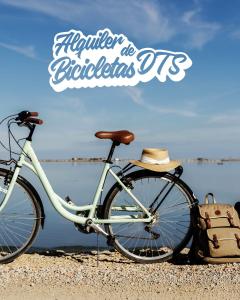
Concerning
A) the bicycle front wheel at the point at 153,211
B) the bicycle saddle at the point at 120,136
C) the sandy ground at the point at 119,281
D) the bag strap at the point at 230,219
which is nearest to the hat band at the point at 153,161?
the bicycle front wheel at the point at 153,211

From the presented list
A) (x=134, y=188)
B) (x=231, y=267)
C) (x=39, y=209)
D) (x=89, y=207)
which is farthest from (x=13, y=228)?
(x=231, y=267)

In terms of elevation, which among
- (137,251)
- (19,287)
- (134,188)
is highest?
(134,188)

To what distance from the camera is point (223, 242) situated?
643cm

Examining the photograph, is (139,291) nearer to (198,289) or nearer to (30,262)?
(198,289)

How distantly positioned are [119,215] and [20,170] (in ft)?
3.87

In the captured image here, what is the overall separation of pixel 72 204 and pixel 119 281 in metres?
1.25

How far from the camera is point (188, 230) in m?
6.77

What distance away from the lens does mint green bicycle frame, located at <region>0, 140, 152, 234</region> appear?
6512 millimetres

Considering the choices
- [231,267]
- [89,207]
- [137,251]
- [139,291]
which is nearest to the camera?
[139,291]

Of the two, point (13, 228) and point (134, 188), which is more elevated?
point (134, 188)

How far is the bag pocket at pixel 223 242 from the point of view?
6.41 metres

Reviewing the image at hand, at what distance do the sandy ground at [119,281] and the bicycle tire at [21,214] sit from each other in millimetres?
255

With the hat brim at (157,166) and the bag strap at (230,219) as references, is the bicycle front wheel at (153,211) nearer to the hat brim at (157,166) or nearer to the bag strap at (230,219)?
the hat brim at (157,166)

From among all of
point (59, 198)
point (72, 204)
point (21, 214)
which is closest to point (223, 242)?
point (72, 204)
